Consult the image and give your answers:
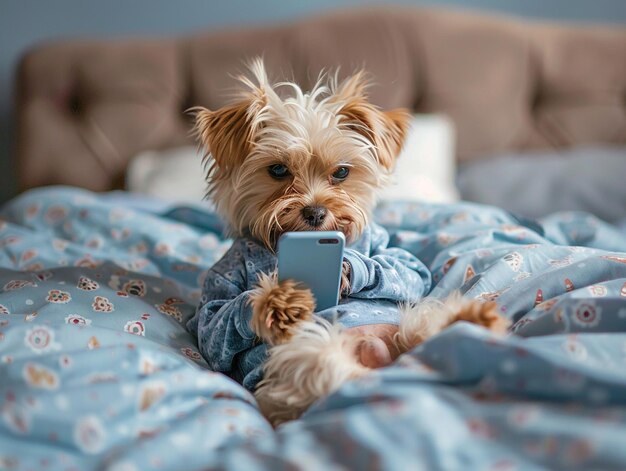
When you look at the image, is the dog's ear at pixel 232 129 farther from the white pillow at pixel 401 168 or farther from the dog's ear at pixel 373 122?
the white pillow at pixel 401 168

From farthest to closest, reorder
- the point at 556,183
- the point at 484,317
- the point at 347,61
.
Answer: the point at 347,61 → the point at 556,183 → the point at 484,317

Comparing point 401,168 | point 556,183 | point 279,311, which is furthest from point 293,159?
point 556,183

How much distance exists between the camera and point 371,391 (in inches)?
35.4

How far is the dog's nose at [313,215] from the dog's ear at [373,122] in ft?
0.66

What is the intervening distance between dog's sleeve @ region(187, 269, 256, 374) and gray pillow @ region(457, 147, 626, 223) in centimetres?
135

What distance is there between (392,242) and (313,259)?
547 millimetres

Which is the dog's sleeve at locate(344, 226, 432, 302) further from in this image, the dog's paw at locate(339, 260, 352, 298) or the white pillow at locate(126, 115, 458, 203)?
the white pillow at locate(126, 115, 458, 203)

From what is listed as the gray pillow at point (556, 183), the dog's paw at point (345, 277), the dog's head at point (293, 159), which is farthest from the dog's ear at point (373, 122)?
the gray pillow at point (556, 183)

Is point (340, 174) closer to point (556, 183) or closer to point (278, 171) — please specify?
point (278, 171)

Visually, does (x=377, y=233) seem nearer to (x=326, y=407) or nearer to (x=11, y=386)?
(x=326, y=407)

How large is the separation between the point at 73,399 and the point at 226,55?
1889 millimetres

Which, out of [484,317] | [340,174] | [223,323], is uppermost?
[340,174]

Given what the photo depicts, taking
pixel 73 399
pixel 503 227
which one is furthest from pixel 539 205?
pixel 73 399

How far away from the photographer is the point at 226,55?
2557mm
